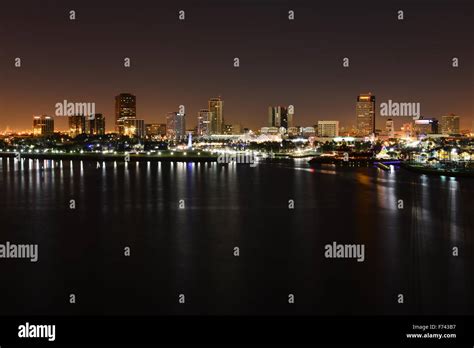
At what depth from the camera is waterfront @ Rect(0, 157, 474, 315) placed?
7.05m

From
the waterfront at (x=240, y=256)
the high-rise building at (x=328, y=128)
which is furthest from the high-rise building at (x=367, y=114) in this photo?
the waterfront at (x=240, y=256)

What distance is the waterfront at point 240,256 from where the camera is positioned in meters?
7.05

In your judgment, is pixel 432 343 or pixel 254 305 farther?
pixel 254 305

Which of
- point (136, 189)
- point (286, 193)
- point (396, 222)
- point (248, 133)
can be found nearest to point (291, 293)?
point (396, 222)

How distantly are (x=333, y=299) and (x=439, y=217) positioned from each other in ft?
27.5

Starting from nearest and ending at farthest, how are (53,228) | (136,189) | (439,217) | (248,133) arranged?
(53,228), (439,217), (136,189), (248,133)

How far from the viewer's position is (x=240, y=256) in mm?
9570

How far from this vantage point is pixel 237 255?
31.8 ft

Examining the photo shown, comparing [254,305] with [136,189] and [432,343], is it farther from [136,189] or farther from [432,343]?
[136,189]
